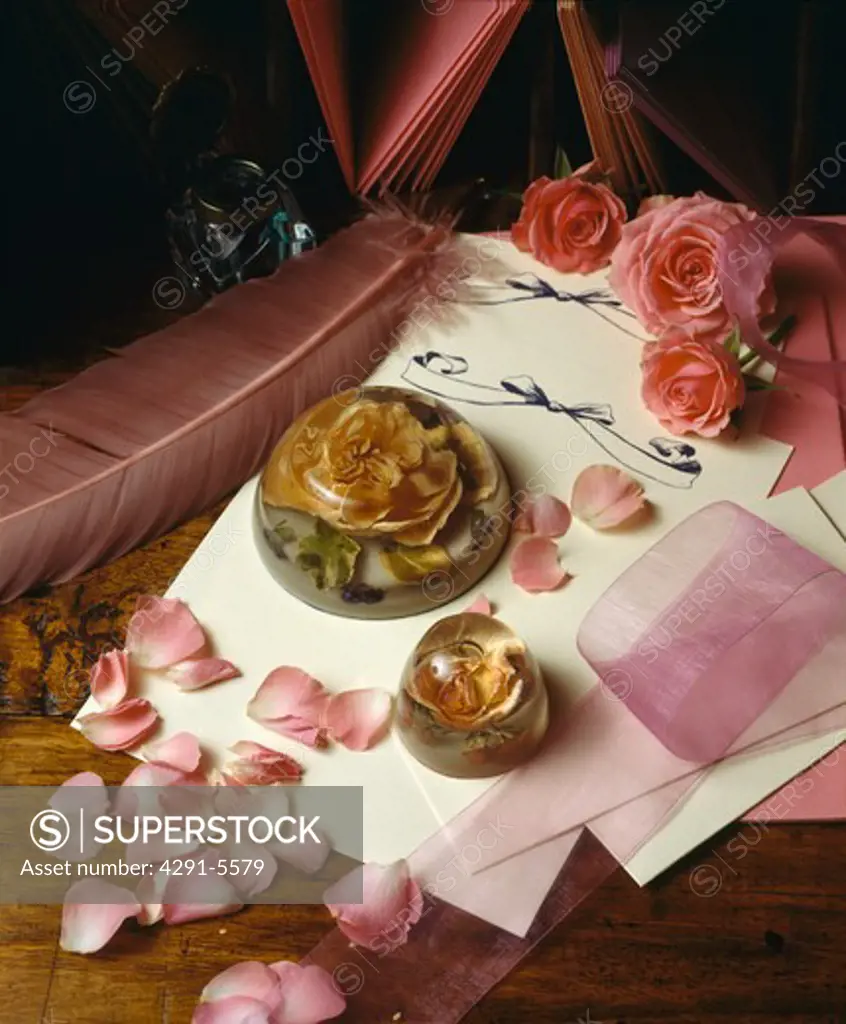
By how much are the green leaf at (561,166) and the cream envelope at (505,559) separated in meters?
0.07

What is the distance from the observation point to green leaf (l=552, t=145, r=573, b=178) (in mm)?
952

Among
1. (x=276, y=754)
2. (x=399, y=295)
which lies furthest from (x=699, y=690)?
(x=399, y=295)

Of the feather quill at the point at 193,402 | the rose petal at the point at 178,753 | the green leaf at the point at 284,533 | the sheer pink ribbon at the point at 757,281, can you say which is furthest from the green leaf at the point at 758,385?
the rose petal at the point at 178,753

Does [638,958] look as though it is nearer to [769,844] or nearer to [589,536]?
[769,844]

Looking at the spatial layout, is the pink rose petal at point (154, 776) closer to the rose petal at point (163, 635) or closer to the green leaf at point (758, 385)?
the rose petal at point (163, 635)


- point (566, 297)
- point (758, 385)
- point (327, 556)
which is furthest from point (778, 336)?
point (327, 556)

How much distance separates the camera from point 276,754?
2.38 feet

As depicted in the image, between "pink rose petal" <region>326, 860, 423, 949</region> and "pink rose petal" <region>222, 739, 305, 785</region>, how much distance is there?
7cm

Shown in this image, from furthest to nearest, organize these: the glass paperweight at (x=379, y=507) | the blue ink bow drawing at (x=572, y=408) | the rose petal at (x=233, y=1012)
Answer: the blue ink bow drawing at (x=572, y=408), the glass paperweight at (x=379, y=507), the rose petal at (x=233, y=1012)

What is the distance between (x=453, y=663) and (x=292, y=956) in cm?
17

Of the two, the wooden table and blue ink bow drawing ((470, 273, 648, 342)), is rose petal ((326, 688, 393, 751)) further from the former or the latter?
blue ink bow drawing ((470, 273, 648, 342))

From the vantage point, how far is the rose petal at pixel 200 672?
0.76 meters

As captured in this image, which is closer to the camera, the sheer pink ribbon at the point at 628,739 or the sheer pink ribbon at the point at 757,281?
the sheer pink ribbon at the point at 628,739

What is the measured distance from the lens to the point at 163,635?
0.77 m
